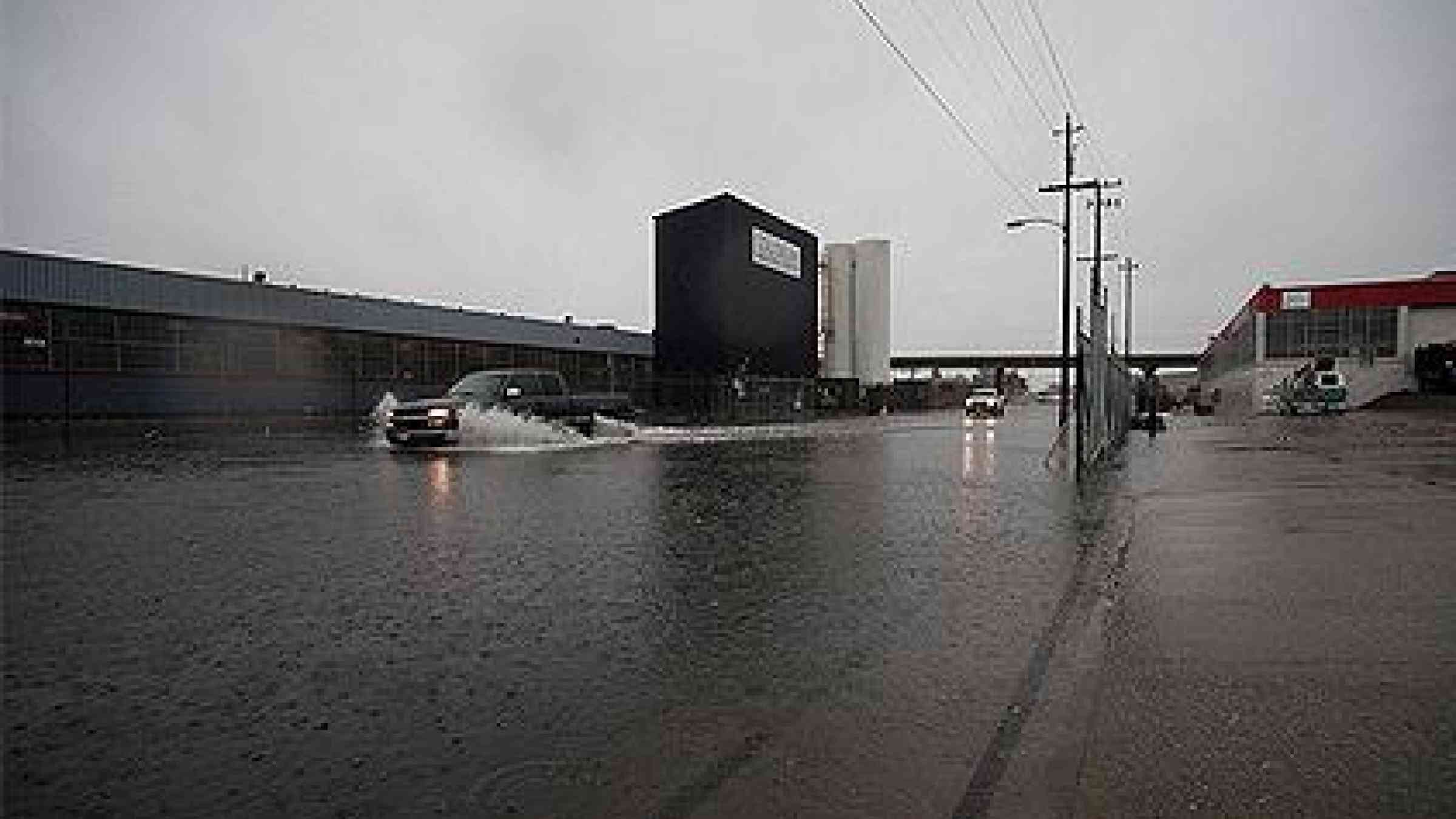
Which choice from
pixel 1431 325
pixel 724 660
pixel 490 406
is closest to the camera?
pixel 724 660

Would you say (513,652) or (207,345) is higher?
(207,345)

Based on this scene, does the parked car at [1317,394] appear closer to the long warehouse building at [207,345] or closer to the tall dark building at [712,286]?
the tall dark building at [712,286]

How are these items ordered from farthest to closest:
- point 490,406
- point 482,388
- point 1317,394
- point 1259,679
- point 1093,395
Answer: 1. point 1317,394
2. point 482,388
3. point 490,406
4. point 1093,395
5. point 1259,679

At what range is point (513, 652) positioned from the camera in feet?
15.8

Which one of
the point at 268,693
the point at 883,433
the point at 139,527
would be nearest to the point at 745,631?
the point at 268,693

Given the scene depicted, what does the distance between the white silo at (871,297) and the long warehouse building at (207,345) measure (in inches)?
1545

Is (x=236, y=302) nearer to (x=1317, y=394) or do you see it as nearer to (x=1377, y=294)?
(x=1317, y=394)

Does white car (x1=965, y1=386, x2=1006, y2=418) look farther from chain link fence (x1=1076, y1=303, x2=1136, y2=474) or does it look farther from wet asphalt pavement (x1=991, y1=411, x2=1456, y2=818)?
wet asphalt pavement (x1=991, y1=411, x2=1456, y2=818)

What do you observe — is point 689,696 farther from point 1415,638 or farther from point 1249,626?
point 1415,638

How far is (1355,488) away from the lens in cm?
1275

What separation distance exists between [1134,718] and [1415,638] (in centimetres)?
244

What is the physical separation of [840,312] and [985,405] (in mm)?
27488

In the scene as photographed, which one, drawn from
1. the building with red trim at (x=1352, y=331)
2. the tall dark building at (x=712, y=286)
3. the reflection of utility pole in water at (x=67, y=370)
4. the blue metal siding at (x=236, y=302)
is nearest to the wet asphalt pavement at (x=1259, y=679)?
the tall dark building at (x=712, y=286)

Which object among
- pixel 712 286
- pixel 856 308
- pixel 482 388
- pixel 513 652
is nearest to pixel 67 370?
pixel 482 388
